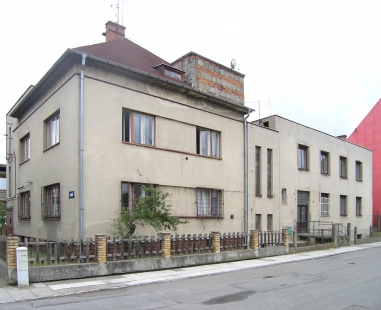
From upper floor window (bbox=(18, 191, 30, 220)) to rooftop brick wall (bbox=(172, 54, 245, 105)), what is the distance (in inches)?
383

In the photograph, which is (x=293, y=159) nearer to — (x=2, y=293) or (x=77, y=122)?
(x=77, y=122)

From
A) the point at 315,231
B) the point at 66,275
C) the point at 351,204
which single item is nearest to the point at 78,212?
the point at 66,275

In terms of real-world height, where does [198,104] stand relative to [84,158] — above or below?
above

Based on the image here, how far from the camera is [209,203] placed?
1781 cm

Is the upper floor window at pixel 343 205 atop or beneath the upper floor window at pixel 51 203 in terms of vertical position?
beneath

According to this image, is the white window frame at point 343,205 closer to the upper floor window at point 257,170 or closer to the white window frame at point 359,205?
the white window frame at point 359,205

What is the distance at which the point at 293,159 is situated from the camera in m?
23.6

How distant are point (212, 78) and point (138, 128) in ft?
19.8

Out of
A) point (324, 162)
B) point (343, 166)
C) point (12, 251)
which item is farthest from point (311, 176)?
point (12, 251)

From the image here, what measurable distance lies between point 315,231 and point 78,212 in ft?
54.9

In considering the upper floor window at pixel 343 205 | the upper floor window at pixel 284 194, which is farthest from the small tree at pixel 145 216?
the upper floor window at pixel 343 205

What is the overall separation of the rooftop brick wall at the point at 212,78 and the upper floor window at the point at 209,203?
16.5ft

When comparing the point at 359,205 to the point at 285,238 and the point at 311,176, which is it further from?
the point at 285,238

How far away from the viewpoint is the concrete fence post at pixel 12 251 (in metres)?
10.1
